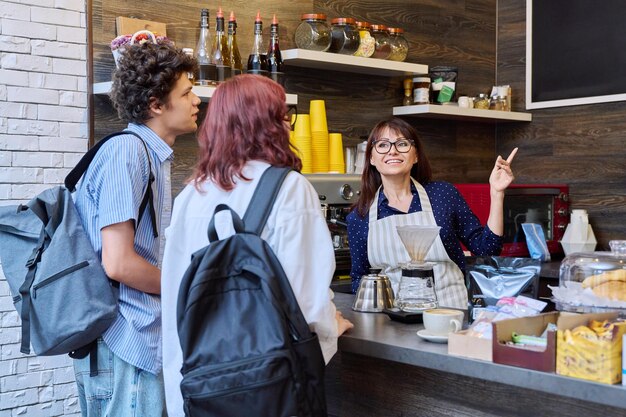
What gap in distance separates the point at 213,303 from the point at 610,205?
348cm

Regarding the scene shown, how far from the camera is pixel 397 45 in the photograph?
4.27 m

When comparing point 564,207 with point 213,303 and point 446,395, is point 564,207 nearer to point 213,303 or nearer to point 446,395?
point 446,395

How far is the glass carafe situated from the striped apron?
64cm

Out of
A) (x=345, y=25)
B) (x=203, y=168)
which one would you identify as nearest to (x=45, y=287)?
(x=203, y=168)

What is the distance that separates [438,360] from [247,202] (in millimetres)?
576

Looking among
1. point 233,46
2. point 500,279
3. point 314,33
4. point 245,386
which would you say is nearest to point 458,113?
point 314,33

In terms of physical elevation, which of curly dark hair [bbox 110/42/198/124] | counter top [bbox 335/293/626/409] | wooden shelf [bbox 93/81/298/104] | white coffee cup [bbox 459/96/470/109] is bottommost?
counter top [bbox 335/293/626/409]

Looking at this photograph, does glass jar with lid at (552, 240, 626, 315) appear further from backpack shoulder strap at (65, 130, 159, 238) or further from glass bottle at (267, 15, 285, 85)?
glass bottle at (267, 15, 285, 85)

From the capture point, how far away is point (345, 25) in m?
3.98

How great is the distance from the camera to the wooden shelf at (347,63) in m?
3.82

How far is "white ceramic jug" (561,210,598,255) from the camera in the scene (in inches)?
182

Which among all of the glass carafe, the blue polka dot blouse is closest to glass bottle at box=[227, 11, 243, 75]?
the blue polka dot blouse

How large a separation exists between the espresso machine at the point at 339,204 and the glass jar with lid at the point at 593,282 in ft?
5.74

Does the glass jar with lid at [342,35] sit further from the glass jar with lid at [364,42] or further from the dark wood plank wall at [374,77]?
the dark wood plank wall at [374,77]
